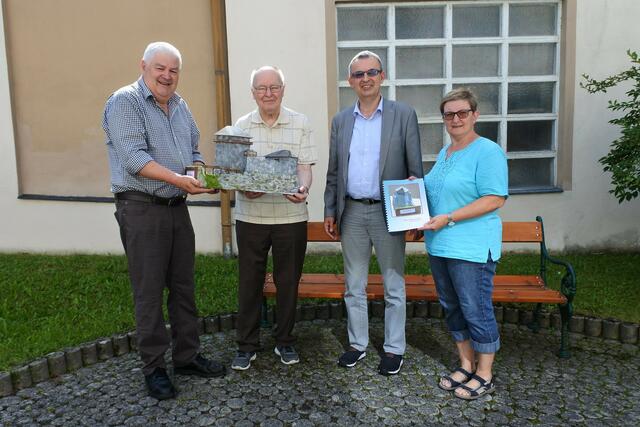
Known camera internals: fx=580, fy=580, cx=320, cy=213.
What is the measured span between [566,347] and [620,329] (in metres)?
0.64

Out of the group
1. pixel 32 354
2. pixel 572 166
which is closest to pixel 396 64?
pixel 572 166

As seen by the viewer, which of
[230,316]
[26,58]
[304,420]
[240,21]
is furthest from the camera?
[26,58]

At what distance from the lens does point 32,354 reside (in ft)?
13.4

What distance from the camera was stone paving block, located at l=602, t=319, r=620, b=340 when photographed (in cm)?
453

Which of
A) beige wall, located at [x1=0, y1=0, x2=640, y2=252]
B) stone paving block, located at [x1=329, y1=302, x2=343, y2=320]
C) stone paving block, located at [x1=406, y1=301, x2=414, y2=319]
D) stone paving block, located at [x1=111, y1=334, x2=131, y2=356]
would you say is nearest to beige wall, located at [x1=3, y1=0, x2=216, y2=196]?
beige wall, located at [x1=0, y1=0, x2=640, y2=252]

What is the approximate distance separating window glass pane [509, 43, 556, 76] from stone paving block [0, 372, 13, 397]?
6072 mm

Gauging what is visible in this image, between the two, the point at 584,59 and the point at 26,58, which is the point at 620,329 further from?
the point at 26,58

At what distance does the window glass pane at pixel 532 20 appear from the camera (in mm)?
6871

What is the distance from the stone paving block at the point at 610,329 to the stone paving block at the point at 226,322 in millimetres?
3016

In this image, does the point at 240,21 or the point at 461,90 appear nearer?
the point at 461,90

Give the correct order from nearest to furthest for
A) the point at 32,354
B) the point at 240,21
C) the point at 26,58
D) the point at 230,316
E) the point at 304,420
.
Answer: the point at 304,420, the point at 32,354, the point at 230,316, the point at 240,21, the point at 26,58

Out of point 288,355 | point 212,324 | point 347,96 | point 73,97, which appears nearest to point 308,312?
point 212,324

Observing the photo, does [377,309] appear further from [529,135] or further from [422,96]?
[529,135]

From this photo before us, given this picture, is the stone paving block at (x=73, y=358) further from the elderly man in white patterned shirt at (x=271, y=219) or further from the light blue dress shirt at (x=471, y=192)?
the light blue dress shirt at (x=471, y=192)
